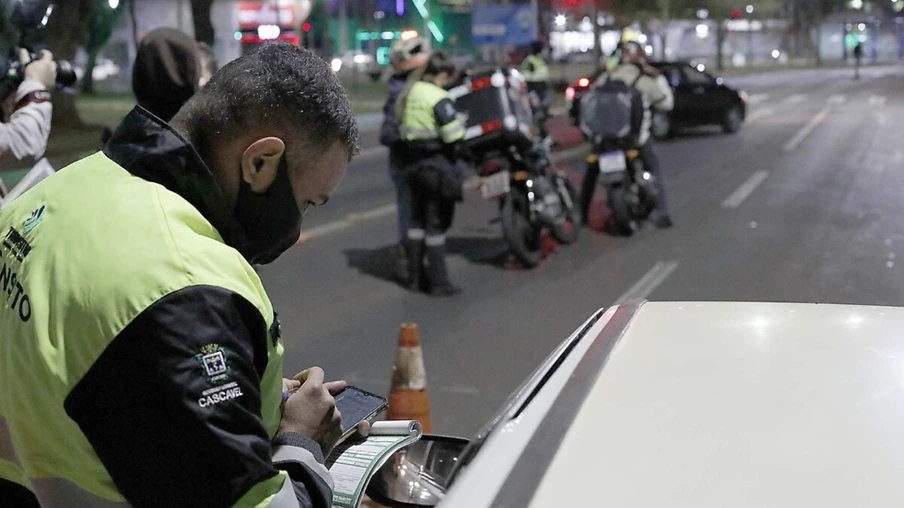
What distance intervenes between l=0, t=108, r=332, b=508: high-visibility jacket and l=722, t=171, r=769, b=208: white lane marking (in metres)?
12.4

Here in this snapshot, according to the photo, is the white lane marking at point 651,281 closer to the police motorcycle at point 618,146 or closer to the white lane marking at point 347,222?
the police motorcycle at point 618,146

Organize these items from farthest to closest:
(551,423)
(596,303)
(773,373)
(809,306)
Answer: (596,303) → (809,306) → (773,373) → (551,423)

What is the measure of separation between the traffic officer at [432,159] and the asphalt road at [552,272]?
33cm

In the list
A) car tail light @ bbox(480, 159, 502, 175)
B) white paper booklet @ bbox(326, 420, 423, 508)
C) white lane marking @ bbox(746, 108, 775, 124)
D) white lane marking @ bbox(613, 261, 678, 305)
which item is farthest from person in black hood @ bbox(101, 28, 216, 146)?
white lane marking @ bbox(746, 108, 775, 124)

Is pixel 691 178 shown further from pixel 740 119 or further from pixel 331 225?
pixel 740 119

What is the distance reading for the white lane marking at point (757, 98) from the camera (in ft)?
118

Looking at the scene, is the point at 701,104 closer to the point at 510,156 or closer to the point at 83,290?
the point at 510,156

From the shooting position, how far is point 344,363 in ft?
22.9

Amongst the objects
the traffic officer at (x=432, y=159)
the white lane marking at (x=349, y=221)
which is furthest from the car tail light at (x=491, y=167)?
the white lane marking at (x=349, y=221)

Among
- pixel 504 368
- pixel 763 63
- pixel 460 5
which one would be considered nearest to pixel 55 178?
pixel 504 368

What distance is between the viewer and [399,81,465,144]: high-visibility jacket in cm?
857

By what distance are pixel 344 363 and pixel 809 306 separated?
14.7 feet

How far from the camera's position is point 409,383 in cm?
522

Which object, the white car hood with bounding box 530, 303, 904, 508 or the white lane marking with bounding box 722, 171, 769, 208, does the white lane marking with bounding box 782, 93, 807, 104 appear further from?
the white car hood with bounding box 530, 303, 904, 508
